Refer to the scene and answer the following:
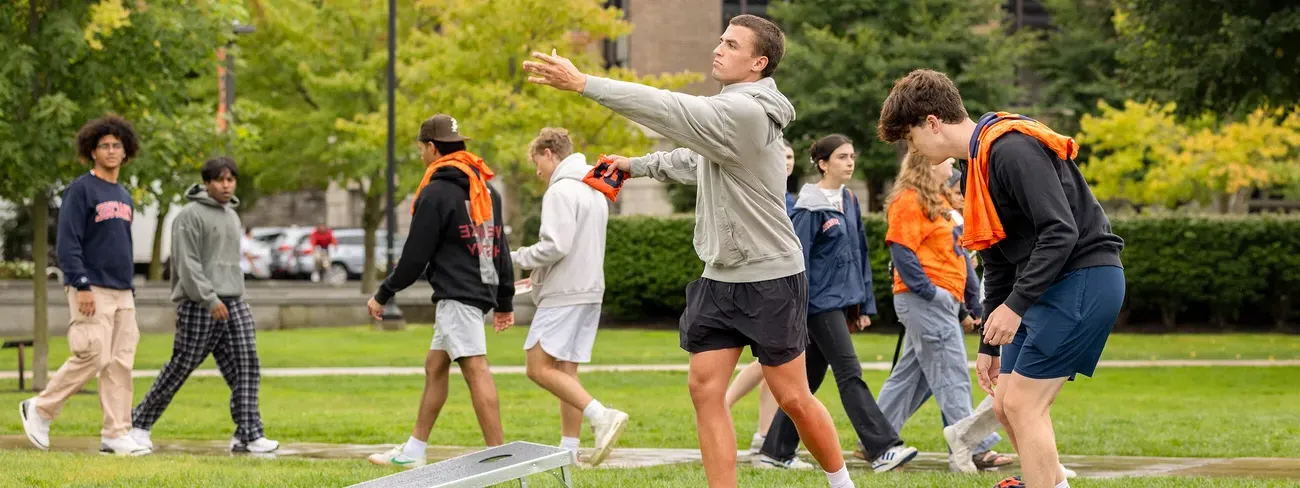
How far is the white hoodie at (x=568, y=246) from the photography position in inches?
312

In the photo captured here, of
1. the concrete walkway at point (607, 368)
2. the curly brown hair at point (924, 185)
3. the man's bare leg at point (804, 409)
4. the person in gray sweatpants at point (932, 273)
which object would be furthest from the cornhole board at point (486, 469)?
the concrete walkway at point (607, 368)

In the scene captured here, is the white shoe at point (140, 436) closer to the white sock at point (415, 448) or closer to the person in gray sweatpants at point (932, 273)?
the white sock at point (415, 448)

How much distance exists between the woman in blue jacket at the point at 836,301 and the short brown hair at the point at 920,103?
274 cm

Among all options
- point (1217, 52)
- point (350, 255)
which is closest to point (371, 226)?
point (350, 255)

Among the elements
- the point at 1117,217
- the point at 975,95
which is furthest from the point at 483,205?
the point at 975,95

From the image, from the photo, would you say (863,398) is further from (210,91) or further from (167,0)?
(210,91)

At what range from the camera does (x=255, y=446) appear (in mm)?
8797

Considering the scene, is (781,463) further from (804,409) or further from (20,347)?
(20,347)

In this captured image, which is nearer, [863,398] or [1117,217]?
[863,398]

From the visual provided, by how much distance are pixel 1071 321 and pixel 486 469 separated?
2.11 metres

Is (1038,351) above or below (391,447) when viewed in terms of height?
above

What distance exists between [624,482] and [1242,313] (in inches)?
782

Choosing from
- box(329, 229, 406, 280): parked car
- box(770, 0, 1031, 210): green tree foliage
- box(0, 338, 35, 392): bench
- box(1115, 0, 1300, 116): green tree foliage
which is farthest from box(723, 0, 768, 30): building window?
box(0, 338, 35, 392): bench

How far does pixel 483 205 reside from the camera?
8039 millimetres
